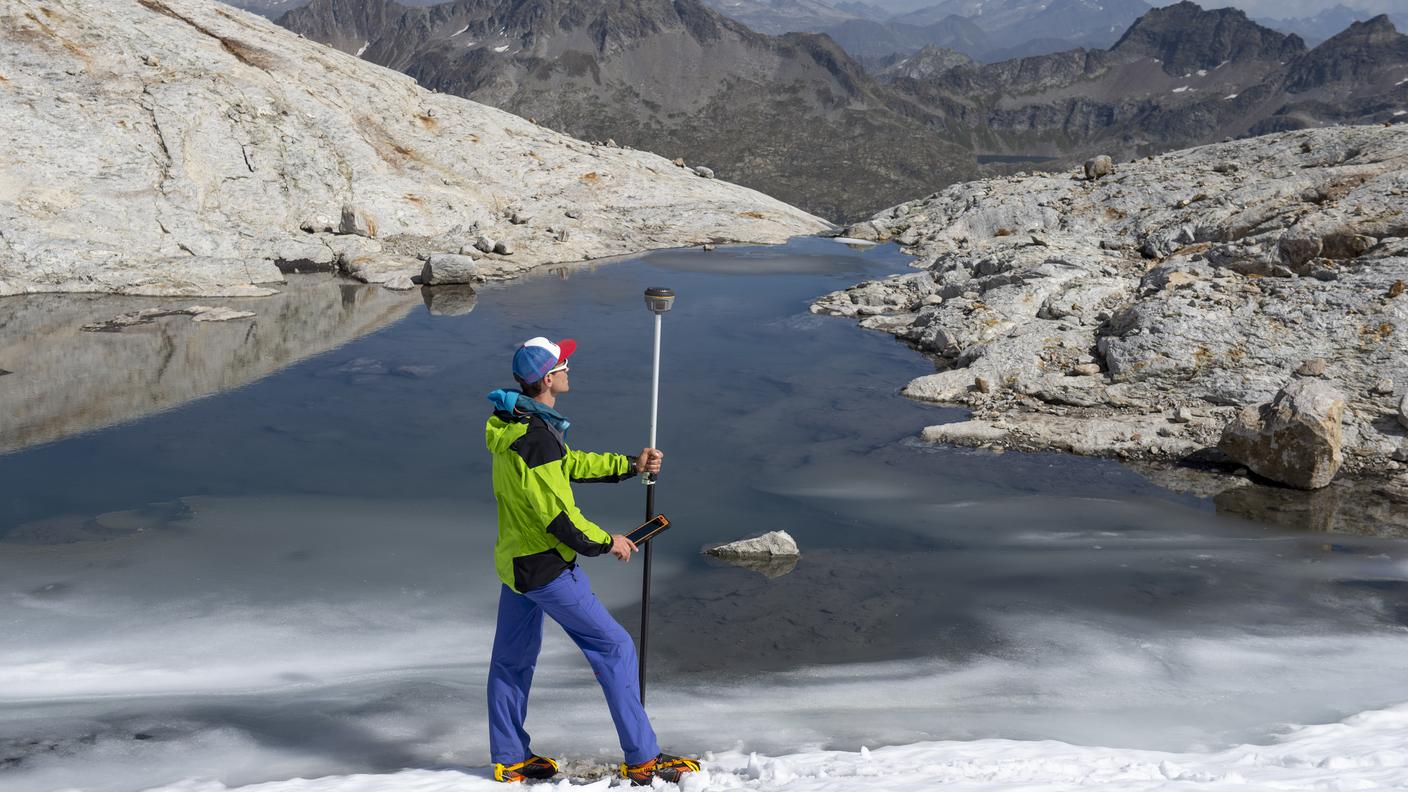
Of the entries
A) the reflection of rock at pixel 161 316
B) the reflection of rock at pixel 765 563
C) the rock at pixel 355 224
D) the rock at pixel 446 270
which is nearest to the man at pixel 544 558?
the reflection of rock at pixel 765 563

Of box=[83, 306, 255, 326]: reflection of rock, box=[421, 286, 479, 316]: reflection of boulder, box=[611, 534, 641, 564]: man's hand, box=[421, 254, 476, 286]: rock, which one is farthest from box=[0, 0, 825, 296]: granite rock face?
box=[611, 534, 641, 564]: man's hand

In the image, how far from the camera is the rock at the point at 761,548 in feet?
34.4

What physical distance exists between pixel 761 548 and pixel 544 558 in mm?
5000

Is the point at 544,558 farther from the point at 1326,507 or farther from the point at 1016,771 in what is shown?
the point at 1326,507

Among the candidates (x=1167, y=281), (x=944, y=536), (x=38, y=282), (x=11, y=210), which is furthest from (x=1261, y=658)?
(x=11, y=210)

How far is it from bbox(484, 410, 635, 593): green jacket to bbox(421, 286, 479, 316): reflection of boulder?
17.8 metres

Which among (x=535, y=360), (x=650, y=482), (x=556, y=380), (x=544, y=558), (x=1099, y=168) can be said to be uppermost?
(x=1099, y=168)

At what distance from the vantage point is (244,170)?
97.9 feet

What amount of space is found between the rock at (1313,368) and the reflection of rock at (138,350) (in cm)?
1634

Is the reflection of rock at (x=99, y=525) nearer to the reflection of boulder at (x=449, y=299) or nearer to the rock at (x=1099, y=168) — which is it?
the reflection of boulder at (x=449, y=299)

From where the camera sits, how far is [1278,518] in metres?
11.8

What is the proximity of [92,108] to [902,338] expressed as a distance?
23.1 meters

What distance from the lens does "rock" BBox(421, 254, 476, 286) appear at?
85.8 feet

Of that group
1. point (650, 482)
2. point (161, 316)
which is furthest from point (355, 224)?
point (650, 482)
